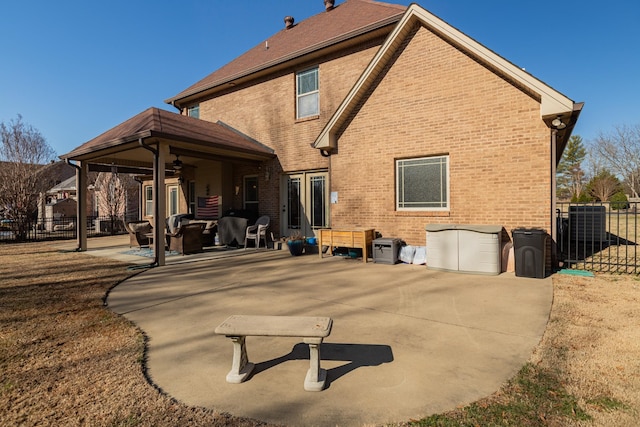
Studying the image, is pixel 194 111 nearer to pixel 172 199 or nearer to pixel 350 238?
pixel 172 199

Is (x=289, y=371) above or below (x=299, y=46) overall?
below

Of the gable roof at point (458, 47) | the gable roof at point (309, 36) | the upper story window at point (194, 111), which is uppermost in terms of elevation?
the gable roof at point (309, 36)

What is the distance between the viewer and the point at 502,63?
6996 mm

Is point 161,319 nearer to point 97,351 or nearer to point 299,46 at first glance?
point 97,351

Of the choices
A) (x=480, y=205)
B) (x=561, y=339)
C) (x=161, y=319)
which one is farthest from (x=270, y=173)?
(x=561, y=339)

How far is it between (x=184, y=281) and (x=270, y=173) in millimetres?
6520

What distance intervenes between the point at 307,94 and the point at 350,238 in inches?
234

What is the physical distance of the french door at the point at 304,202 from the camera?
1117 centimetres

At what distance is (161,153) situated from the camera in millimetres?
8312

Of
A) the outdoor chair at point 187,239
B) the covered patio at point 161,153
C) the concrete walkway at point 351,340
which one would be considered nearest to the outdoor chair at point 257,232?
the outdoor chair at point 187,239

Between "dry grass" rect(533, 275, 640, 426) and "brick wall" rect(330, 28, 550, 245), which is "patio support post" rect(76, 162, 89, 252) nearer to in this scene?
"brick wall" rect(330, 28, 550, 245)

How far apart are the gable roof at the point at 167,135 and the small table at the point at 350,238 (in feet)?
14.1

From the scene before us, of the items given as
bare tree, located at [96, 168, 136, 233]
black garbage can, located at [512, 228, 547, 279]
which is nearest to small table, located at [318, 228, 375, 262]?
black garbage can, located at [512, 228, 547, 279]

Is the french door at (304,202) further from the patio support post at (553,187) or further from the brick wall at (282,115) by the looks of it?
the patio support post at (553,187)
